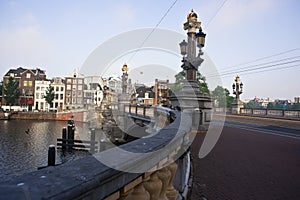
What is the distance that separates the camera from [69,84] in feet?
218

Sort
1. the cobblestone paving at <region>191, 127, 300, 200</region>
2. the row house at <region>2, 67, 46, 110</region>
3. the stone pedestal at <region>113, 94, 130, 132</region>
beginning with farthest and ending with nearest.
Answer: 1. the row house at <region>2, 67, 46, 110</region>
2. the stone pedestal at <region>113, 94, 130, 132</region>
3. the cobblestone paving at <region>191, 127, 300, 200</region>

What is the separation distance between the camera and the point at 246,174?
5.53 metres

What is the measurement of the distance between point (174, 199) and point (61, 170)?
176 centimetres

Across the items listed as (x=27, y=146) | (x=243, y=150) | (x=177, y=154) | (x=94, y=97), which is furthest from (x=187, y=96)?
(x=94, y=97)

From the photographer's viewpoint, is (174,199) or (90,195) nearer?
(90,195)

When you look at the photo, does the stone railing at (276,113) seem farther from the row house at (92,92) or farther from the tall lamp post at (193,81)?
the row house at (92,92)

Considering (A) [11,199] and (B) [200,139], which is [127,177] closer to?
(A) [11,199]

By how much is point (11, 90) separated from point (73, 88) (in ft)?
51.1

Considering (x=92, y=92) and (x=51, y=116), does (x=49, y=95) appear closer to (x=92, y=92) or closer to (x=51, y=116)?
(x=51, y=116)

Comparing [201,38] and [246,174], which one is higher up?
[201,38]

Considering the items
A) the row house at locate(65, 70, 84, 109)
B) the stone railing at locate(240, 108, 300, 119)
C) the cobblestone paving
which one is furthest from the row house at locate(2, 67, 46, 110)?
the cobblestone paving

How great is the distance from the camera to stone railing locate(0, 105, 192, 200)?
1.02m

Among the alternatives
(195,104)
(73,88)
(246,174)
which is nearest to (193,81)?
(195,104)

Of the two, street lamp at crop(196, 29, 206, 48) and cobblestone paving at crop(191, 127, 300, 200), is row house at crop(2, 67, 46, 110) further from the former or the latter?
cobblestone paving at crop(191, 127, 300, 200)
